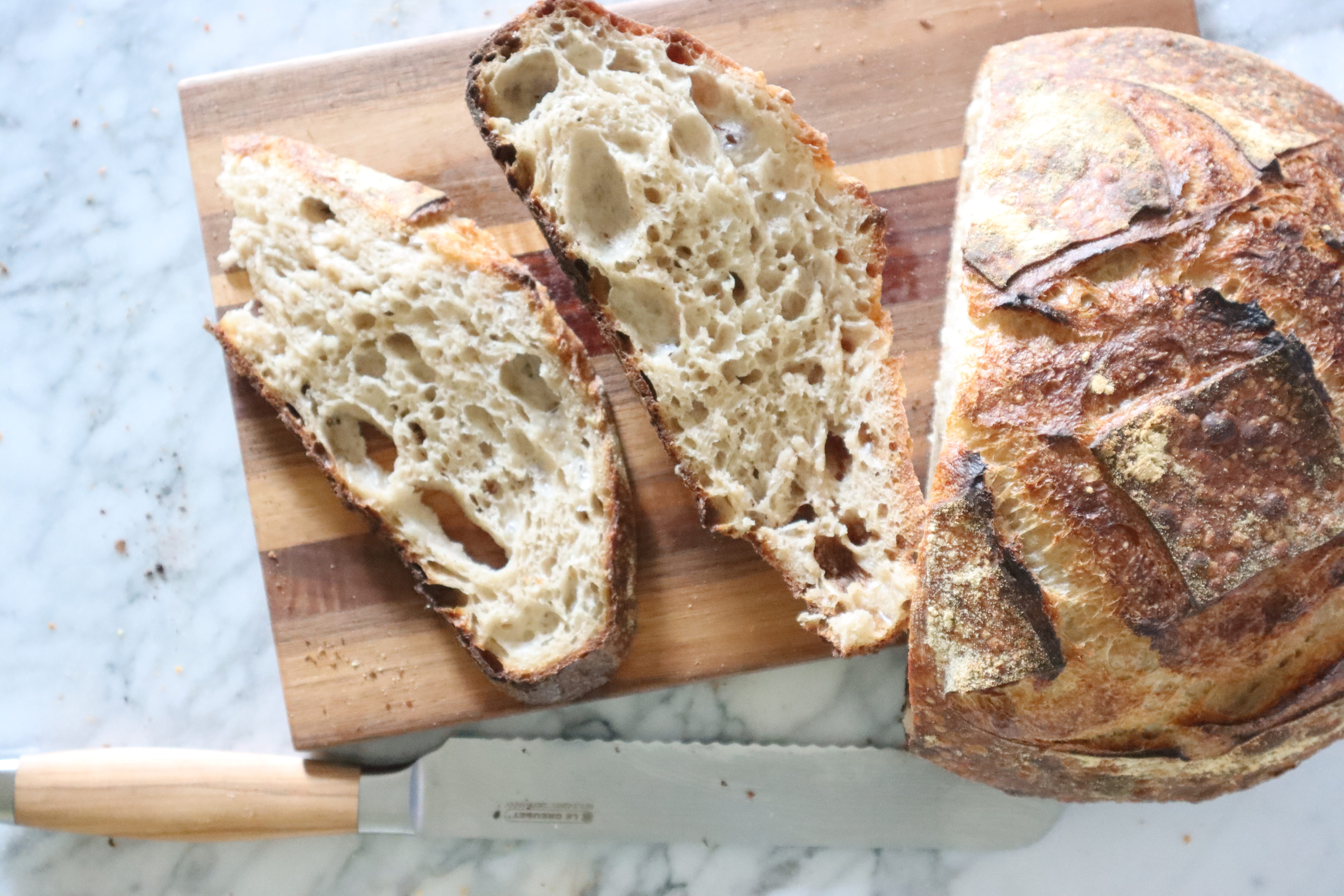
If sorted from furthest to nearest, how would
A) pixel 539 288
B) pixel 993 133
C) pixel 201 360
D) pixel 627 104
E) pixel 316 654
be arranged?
pixel 201 360, pixel 316 654, pixel 539 288, pixel 627 104, pixel 993 133

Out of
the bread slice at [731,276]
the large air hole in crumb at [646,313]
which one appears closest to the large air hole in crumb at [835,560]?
the bread slice at [731,276]

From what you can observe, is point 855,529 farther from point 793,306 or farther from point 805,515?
point 793,306

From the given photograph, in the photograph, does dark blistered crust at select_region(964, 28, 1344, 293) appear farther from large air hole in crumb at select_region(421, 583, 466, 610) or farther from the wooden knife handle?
the wooden knife handle

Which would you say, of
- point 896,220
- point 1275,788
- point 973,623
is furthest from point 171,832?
point 1275,788

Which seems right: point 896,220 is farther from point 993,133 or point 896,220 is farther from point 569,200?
point 569,200

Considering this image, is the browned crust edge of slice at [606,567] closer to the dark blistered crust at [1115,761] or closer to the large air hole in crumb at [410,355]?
the large air hole in crumb at [410,355]

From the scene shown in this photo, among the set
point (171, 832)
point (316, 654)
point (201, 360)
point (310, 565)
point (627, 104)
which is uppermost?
point (627, 104)

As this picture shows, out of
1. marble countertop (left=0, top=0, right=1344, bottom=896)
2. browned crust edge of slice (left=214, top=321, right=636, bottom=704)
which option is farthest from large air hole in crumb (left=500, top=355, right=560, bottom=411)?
marble countertop (left=0, top=0, right=1344, bottom=896)
